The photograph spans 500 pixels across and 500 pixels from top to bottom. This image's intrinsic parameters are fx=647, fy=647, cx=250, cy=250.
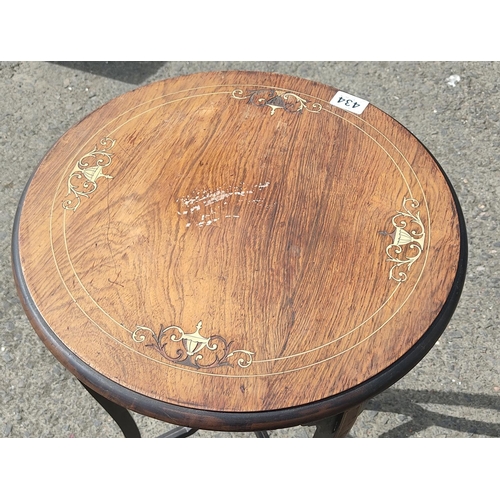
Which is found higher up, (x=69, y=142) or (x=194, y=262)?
(x=69, y=142)

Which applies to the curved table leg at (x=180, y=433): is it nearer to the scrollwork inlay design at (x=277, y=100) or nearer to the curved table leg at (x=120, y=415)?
the curved table leg at (x=120, y=415)

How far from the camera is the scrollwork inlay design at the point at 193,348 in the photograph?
4.26ft

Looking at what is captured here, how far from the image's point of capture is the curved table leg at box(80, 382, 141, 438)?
156 centimetres

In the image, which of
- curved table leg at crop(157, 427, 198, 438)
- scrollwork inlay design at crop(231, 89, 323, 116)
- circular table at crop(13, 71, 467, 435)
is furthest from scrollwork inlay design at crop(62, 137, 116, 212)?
curved table leg at crop(157, 427, 198, 438)

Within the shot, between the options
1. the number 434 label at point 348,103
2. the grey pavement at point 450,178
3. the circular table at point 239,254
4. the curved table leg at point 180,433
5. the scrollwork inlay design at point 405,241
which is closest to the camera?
the circular table at point 239,254

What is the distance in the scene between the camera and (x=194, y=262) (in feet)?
4.67

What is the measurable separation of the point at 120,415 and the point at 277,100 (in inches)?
36.9

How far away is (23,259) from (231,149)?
566 millimetres

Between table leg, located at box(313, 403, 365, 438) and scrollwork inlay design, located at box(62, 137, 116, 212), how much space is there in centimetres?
77

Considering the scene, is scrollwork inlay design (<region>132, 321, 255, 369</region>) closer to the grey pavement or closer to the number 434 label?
the number 434 label

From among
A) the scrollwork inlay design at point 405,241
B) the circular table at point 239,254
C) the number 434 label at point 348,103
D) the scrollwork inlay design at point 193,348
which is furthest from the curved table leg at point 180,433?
the number 434 label at point 348,103

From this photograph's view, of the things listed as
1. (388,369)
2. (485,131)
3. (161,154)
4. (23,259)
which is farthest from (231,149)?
(485,131)
